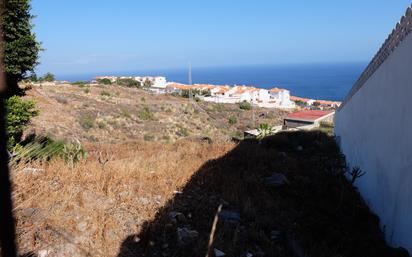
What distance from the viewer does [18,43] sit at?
8.10 metres

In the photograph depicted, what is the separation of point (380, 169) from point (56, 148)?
6714 millimetres

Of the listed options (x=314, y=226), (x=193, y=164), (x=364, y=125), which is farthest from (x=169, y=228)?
(x=364, y=125)

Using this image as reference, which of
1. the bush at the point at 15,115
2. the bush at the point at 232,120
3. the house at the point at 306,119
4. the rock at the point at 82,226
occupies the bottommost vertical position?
the bush at the point at 232,120

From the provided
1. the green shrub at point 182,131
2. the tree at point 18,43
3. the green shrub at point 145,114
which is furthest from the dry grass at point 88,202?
the green shrub at point 145,114

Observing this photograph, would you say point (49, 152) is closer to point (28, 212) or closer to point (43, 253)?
point (28, 212)

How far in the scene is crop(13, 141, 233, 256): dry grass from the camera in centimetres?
397

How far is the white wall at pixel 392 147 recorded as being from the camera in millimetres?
4324

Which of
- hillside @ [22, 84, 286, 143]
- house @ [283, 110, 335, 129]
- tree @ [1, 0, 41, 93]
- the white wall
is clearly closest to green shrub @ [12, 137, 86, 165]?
tree @ [1, 0, 41, 93]

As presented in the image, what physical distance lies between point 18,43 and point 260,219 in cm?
647

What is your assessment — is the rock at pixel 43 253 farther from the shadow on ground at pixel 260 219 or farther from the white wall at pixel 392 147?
the white wall at pixel 392 147

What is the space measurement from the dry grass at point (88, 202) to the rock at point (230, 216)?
0.93m

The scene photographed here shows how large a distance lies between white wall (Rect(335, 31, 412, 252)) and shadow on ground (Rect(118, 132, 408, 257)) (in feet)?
0.91

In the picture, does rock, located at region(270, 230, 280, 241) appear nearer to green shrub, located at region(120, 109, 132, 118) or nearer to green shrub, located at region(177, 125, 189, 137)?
green shrub, located at region(177, 125, 189, 137)

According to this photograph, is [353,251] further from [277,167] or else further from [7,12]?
[7,12]
